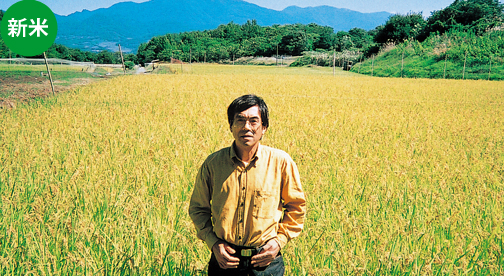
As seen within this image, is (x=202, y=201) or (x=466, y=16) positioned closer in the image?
(x=202, y=201)

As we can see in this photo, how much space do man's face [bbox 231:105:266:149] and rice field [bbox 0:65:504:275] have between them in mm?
664

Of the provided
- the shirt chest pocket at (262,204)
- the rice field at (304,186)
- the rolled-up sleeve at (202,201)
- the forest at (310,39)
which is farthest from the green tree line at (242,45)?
the shirt chest pocket at (262,204)

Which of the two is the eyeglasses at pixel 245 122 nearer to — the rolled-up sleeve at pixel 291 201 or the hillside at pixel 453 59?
the rolled-up sleeve at pixel 291 201

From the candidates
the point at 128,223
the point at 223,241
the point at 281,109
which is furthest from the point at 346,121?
the point at 223,241

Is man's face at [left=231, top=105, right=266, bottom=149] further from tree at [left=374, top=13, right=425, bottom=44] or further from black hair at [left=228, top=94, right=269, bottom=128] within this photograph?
tree at [left=374, top=13, right=425, bottom=44]

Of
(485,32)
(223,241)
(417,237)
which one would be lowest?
(417,237)

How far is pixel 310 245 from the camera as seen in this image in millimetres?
2102

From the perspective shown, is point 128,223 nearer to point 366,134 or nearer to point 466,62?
point 366,134

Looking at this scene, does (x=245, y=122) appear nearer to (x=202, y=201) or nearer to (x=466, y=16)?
Result: (x=202, y=201)

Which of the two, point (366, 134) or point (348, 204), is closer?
point (348, 204)

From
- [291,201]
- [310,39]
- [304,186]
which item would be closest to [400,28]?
[310,39]

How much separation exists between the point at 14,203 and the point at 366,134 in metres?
4.36

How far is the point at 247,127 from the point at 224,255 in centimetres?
49

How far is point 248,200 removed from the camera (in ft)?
4.60
